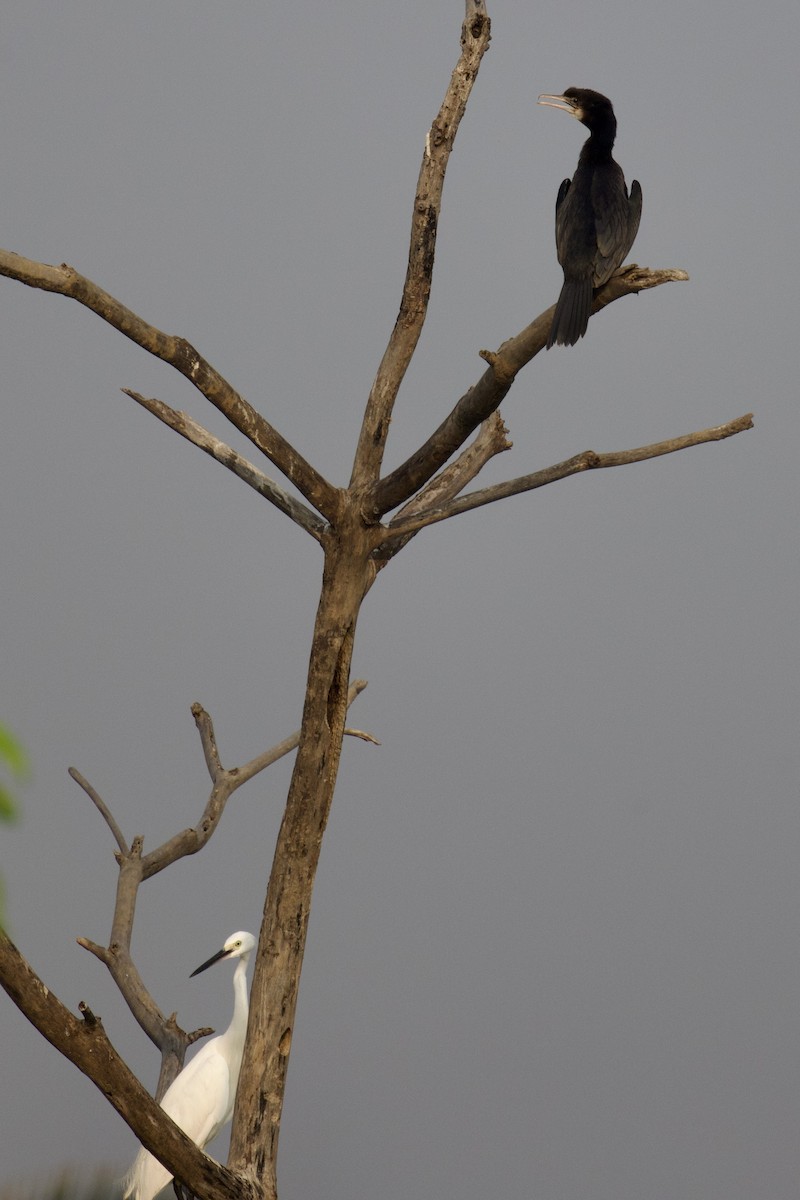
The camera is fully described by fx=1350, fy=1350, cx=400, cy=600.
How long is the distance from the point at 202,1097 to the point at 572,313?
2.48m

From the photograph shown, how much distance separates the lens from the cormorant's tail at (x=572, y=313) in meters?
3.15

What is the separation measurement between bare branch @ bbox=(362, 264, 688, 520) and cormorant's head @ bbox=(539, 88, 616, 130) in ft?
2.56

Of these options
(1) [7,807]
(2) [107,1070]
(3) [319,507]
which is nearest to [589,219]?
(3) [319,507]

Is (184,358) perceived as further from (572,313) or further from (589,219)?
(589,219)

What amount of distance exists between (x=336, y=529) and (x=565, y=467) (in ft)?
2.05

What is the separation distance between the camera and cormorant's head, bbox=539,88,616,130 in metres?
3.87

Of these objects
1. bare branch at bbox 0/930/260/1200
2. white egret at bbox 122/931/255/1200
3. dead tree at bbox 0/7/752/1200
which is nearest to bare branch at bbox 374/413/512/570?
dead tree at bbox 0/7/752/1200

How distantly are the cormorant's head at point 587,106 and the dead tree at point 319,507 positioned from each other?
33 cm

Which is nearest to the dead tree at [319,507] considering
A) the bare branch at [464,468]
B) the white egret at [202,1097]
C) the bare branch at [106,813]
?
the bare branch at [464,468]

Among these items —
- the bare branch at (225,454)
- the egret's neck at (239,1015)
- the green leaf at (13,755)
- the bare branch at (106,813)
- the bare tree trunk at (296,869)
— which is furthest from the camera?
the bare branch at (106,813)

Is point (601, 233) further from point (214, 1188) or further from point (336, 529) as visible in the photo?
point (214, 1188)

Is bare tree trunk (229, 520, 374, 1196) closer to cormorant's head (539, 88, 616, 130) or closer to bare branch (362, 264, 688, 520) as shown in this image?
bare branch (362, 264, 688, 520)

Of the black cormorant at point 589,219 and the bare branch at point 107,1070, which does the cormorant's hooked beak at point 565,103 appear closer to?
the black cormorant at point 589,219

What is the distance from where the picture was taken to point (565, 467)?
10.6 ft
